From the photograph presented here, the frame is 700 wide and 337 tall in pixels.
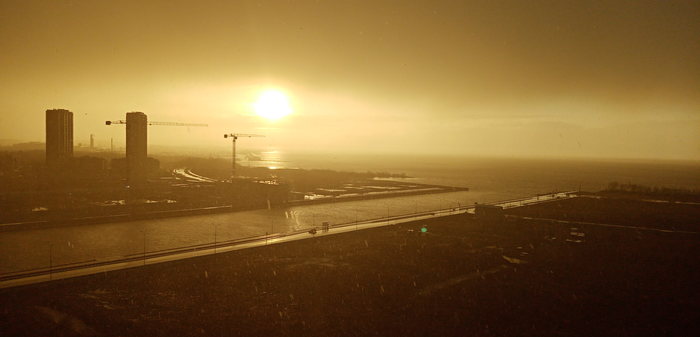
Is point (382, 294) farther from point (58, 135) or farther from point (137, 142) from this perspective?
point (58, 135)

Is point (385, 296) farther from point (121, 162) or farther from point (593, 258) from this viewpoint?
point (121, 162)

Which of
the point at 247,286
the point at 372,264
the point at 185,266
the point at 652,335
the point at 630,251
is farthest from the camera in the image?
the point at 630,251

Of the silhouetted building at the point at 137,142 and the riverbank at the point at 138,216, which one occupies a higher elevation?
the silhouetted building at the point at 137,142

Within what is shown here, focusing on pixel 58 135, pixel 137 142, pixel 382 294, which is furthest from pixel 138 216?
pixel 58 135

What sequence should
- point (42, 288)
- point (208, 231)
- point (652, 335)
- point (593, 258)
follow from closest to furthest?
point (652, 335) < point (42, 288) < point (593, 258) < point (208, 231)

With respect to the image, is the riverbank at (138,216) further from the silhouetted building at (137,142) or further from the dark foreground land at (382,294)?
the silhouetted building at (137,142)

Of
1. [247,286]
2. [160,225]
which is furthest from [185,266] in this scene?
[160,225]

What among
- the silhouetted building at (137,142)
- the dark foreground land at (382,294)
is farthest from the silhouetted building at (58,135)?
the dark foreground land at (382,294)

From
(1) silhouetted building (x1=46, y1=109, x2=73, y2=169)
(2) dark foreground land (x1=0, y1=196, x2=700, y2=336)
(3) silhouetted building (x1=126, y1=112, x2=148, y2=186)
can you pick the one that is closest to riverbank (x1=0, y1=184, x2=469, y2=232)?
(2) dark foreground land (x1=0, y1=196, x2=700, y2=336)
